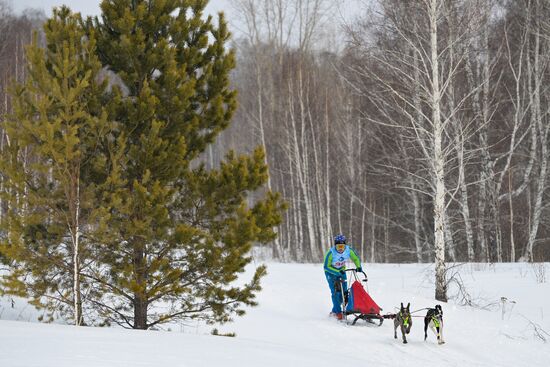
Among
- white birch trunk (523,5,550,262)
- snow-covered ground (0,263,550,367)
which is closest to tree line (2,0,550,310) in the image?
white birch trunk (523,5,550,262)

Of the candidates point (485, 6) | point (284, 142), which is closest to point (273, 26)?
point (284, 142)

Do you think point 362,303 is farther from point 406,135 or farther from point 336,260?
point 406,135

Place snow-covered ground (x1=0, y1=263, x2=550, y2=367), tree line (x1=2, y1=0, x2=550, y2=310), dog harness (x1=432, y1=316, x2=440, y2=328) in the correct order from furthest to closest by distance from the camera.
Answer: tree line (x1=2, y1=0, x2=550, y2=310)
dog harness (x1=432, y1=316, x2=440, y2=328)
snow-covered ground (x1=0, y1=263, x2=550, y2=367)

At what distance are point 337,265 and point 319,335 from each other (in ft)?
6.20

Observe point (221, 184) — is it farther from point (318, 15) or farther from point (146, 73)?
point (318, 15)

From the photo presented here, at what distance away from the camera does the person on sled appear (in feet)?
33.2

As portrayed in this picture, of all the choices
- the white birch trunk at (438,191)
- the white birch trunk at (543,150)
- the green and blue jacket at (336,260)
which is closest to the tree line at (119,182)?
the green and blue jacket at (336,260)

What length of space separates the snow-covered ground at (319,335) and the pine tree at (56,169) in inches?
40.3

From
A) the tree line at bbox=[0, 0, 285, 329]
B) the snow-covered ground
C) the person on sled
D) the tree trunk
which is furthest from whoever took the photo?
the person on sled

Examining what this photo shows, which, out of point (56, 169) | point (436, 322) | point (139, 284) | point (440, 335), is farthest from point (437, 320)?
point (56, 169)

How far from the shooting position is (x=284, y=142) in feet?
82.8

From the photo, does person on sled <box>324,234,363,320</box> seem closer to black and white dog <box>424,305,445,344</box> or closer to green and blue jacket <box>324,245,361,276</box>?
green and blue jacket <box>324,245,361,276</box>

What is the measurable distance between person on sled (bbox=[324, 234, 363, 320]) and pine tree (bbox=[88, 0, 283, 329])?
2589 millimetres

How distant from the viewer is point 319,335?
8.65 meters
